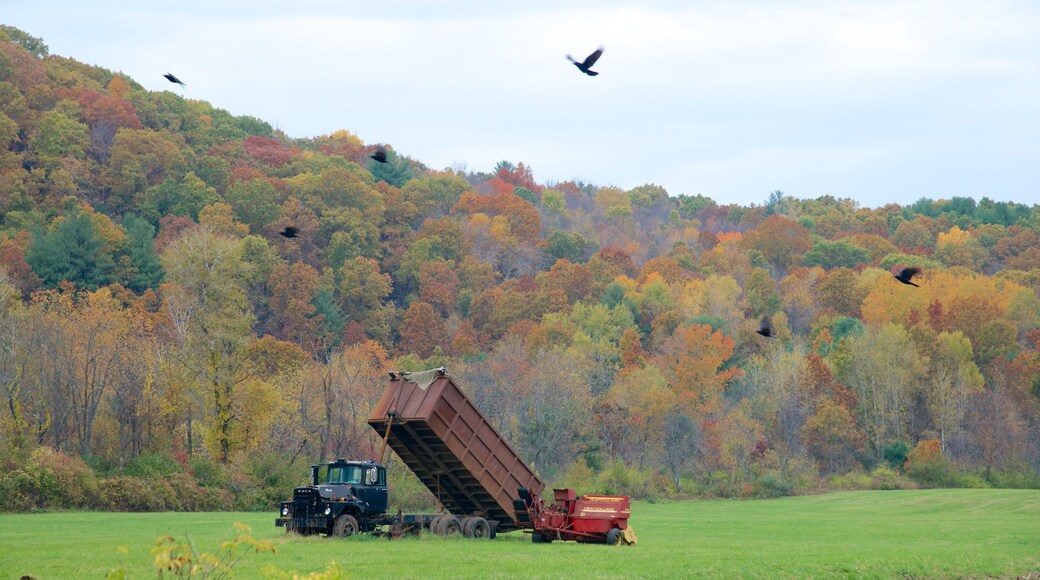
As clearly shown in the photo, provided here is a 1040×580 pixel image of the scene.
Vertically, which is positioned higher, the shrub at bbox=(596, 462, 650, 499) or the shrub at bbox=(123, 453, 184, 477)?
the shrub at bbox=(123, 453, 184, 477)

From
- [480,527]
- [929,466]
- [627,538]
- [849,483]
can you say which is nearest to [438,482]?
[480,527]

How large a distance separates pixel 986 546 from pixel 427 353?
263 ft

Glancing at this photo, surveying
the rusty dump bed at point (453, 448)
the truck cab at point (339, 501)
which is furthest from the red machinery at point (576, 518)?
the truck cab at point (339, 501)

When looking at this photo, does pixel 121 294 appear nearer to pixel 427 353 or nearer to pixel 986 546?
pixel 427 353

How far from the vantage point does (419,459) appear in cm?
3253

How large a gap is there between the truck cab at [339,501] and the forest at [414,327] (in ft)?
54.9

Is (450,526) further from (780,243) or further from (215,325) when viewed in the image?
(780,243)

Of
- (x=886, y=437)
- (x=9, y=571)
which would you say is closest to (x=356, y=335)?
(x=886, y=437)

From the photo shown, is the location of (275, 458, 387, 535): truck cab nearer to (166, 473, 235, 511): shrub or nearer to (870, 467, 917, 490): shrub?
(166, 473, 235, 511): shrub

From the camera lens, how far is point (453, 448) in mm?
30875

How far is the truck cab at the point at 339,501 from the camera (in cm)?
3084

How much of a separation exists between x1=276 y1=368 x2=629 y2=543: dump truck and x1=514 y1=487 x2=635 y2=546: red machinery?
0.09 ft

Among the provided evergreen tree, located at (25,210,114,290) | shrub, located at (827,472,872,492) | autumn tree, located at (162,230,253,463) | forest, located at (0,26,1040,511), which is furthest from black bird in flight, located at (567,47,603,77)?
evergreen tree, located at (25,210,114,290)

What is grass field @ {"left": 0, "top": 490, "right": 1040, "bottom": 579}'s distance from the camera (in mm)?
23359
